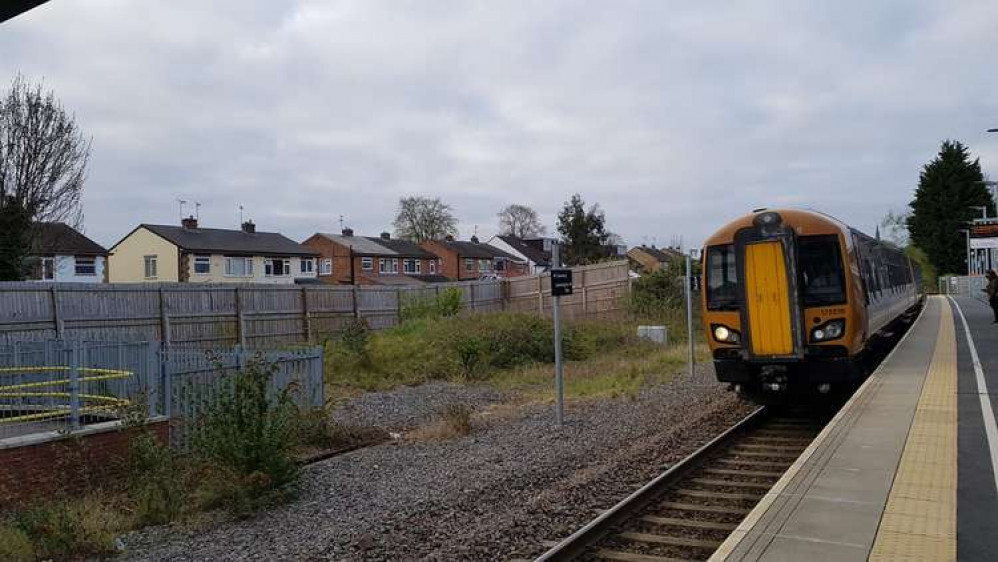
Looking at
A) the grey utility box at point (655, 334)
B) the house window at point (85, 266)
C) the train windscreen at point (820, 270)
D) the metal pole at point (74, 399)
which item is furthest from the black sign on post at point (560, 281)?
the house window at point (85, 266)

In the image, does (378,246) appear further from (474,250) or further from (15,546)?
(15,546)

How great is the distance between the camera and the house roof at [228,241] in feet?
157

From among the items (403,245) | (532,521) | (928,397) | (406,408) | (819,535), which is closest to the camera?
(819,535)

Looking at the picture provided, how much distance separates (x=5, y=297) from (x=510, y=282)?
23.0 metres

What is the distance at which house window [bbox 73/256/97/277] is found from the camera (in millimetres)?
45031

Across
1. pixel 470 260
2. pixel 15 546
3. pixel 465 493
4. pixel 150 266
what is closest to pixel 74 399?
pixel 15 546

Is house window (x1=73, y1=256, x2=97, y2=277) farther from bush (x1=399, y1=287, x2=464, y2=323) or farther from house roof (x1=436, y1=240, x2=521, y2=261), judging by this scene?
house roof (x1=436, y1=240, x2=521, y2=261)

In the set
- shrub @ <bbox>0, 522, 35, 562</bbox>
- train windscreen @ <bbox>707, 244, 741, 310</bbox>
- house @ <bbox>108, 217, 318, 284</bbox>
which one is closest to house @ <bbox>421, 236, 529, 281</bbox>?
house @ <bbox>108, 217, 318, 284</bbox>

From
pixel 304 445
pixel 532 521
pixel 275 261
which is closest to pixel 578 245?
pixel 275 261

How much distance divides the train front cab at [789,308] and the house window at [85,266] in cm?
4385

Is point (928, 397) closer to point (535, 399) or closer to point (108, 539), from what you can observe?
point (535, 399)

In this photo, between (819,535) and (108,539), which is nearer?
(819,535)

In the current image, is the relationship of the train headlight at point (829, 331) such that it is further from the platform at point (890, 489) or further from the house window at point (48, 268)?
the house window at point (48, 268)

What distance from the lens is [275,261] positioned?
53219 mm
